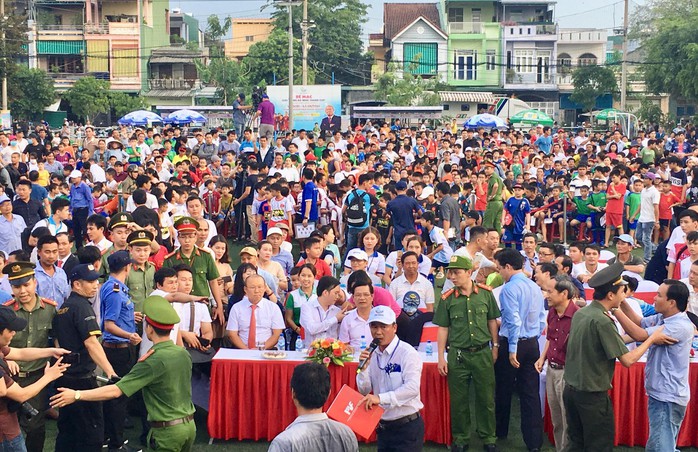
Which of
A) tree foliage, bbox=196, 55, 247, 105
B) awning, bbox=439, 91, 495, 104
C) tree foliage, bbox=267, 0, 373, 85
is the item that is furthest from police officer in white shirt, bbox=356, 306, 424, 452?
tree foliage, bbox=267, 0, 373, 85

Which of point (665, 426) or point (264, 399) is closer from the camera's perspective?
point (665, 426)

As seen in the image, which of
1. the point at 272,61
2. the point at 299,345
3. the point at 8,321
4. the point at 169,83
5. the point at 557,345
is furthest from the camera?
the point at 169,83

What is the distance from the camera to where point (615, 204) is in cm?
1830

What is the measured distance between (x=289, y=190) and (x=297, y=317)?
249 inches

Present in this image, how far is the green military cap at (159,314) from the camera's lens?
6180mm

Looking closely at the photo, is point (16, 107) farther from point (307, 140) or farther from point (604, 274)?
point (604, 274)

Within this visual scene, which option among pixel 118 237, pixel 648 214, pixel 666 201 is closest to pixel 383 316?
pixel 118 237

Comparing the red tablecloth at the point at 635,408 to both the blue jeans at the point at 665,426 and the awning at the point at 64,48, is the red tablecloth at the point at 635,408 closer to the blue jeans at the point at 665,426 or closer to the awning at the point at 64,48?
the blue jeans at the point at 665,426

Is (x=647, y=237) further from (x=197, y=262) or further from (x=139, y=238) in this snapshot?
(x=139, y=238)

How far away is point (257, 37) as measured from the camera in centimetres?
8019

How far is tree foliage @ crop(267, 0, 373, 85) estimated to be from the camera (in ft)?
209

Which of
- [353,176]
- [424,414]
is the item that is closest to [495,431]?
[424,414]

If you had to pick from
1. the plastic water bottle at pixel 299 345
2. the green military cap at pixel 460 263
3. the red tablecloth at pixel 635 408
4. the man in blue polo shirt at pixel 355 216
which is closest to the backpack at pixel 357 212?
the man in blue polo shirt at pixel 355 216

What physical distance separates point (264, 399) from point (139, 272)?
5.87 ft
